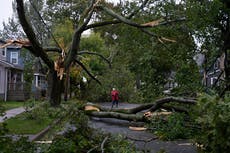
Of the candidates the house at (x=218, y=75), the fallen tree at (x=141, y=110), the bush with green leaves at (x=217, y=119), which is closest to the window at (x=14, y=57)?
the house at (x=218, y=75)

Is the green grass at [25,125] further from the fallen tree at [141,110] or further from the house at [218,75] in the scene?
the house at [218,75]

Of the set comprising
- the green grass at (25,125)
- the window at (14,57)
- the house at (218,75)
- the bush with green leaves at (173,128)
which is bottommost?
the green grass at (25,125)

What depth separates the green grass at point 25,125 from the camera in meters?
12.7

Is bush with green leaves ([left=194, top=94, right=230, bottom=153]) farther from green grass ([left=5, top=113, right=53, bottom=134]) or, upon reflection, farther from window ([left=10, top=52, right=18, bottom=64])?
window ([left=10, top=52, right=18, bottom=64])

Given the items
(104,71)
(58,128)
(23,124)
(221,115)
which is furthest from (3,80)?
(221,115)

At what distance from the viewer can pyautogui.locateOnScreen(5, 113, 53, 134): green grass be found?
41.7 ft

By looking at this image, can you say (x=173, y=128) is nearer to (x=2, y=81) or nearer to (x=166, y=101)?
(x=166, y=101)

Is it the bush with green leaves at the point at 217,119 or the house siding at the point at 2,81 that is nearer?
the bush with green leaves at the point at 217,119

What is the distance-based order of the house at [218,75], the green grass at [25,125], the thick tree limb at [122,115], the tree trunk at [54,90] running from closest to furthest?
1. the green grass at [25,125]
2. the thick tree limb at [122,115]
3. the house at [218,75]
4. the tree trunk at [54,90]

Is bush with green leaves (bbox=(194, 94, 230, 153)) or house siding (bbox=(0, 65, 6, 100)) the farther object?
house siding (bbox=(0, 65, 6, 100))

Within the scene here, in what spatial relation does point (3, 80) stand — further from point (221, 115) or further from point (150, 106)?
point (221, 115)

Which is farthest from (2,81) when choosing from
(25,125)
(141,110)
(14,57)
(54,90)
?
(141,110)

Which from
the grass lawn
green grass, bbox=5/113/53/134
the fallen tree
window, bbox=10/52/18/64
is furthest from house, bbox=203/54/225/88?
window, bbox=10/52/18/64

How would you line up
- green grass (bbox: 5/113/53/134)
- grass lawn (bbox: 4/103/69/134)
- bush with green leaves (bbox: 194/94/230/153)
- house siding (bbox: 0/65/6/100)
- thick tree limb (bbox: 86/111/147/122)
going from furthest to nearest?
house siding (bbox: 0/65/6/100) < thick tree limb (bbox: 86/111/147/122) < grass lawn (bbox: 4/103/69/134) < green grass (bbox: 5/113/53/134) < bush with green leaves (bbox: 194/94/230/153)
